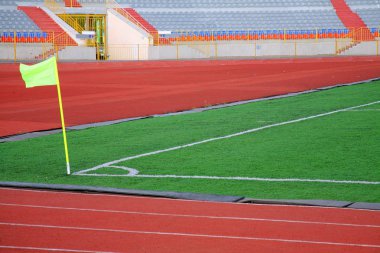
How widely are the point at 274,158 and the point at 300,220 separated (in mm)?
4089

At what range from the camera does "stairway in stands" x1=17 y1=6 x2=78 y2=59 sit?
4991 centimetres

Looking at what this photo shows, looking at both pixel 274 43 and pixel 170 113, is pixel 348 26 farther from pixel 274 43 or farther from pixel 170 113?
pixel 170 113

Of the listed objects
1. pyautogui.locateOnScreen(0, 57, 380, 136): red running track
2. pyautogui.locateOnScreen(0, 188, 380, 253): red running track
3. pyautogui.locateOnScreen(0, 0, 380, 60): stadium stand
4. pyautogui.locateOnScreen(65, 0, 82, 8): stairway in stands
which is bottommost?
pyautogui.locateOnScreen(0, 57, 380, 136): red running track

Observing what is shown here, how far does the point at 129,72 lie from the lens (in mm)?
38844

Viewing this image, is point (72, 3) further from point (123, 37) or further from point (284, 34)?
point (284, 34)

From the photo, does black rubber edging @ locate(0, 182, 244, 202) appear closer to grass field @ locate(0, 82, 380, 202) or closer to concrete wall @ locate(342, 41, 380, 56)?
grass field @ locate(0, 82, 380, 202)

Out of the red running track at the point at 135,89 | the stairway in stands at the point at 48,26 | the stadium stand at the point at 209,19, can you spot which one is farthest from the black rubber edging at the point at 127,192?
the stadium stand at the point at 209,19

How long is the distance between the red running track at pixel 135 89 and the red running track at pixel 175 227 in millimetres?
7658

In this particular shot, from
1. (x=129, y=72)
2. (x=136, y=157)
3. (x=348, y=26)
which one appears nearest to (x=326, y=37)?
(x=348, y=26)

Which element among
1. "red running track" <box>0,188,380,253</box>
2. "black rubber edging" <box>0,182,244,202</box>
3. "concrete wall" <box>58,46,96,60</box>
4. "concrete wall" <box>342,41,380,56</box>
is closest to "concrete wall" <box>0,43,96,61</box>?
"concrete wall" <box>58,46,96,60</box>

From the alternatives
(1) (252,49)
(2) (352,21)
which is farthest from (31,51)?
(2) (352,21)

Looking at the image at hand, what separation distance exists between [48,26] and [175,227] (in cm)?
4568

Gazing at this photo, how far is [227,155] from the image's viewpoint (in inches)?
488

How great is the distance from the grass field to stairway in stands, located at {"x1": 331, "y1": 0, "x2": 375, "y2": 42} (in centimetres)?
3954
